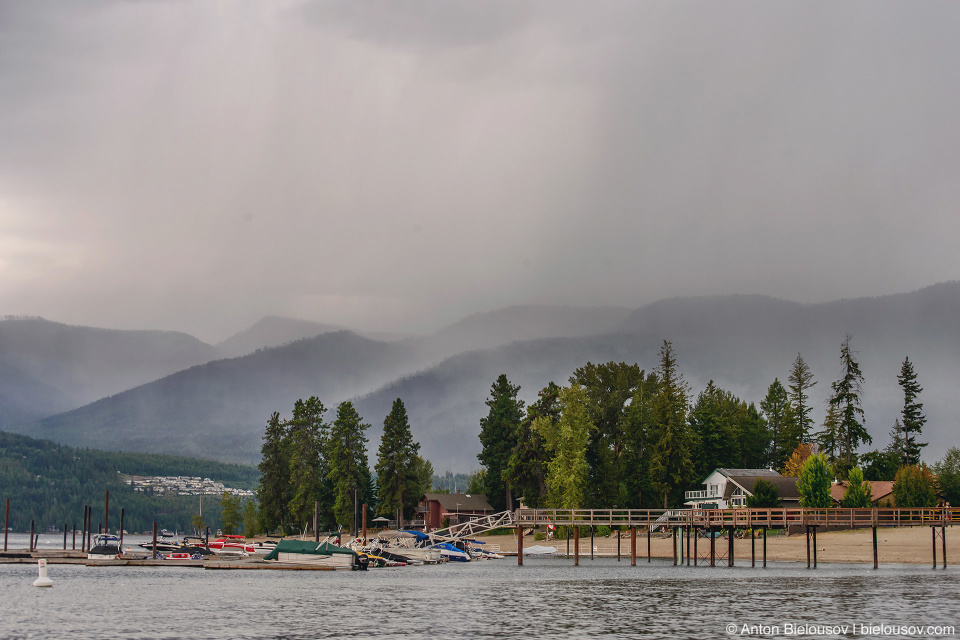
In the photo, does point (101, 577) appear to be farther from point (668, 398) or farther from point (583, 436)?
point (668, 398)

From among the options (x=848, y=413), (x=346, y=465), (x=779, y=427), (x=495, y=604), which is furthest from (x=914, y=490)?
(x=346, y=465)

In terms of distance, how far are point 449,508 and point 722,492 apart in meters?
41.5

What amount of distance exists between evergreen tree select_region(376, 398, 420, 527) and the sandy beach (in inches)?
1221

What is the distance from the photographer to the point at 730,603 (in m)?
49.4

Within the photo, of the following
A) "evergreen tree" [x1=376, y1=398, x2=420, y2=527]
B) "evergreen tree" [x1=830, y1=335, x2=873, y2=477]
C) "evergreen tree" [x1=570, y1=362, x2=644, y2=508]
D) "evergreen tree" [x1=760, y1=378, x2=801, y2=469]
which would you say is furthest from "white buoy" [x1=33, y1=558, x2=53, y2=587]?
"evergreen tree" [x1=830, y1=335, x2=873, y2=477]

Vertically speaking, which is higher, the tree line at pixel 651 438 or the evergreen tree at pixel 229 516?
the tree line at pixel 651 438

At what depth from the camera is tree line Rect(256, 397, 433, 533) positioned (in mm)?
133250

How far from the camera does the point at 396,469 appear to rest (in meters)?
138

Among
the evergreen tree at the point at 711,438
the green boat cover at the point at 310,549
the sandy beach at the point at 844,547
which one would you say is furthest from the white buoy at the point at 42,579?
the evergreen tree at the point at 711,438

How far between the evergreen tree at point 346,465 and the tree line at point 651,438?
18390mm

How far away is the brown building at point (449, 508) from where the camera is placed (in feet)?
461

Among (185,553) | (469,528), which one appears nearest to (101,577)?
(185,553)

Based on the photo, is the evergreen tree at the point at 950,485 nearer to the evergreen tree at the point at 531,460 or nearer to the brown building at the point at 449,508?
the evergreen tree at the point at 531,460

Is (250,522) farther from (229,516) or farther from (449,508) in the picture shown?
(449,508)
